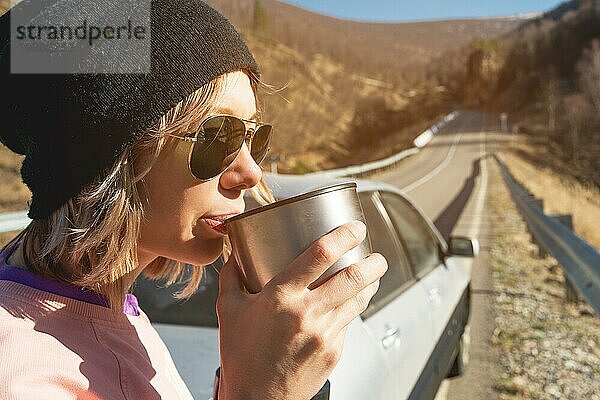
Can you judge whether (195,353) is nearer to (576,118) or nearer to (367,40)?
(576,118)

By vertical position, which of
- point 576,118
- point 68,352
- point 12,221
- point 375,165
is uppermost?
point 576,118

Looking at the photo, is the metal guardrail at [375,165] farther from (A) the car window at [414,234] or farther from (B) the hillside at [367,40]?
(B) the hillside at [367,40]

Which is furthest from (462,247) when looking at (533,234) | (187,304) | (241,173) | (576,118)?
(576,118)

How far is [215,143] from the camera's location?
1225mm

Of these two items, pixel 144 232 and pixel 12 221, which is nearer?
pixel 144 232

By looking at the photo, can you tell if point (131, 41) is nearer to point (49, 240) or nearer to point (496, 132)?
point (49, 240)

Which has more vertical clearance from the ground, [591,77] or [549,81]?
[549,81]

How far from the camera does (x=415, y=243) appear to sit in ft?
12.9

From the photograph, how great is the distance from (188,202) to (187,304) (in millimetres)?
1495

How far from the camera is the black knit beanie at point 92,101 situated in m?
1.08

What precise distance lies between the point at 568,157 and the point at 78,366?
73780mm

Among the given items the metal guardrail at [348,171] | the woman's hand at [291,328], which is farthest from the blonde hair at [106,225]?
the metal guardrail at [348,171]

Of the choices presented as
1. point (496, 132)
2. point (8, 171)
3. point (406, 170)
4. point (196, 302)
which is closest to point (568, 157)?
point (496, 132)

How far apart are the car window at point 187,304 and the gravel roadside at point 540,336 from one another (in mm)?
2661
